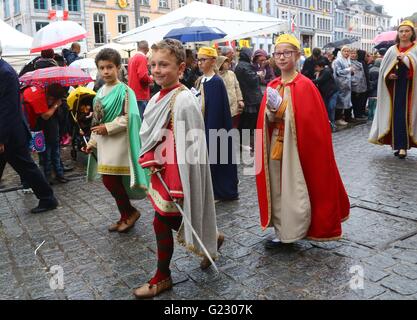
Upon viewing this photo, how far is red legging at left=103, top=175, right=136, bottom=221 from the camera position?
14.4 feet

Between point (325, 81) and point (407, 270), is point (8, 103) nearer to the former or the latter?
point (407, 270)

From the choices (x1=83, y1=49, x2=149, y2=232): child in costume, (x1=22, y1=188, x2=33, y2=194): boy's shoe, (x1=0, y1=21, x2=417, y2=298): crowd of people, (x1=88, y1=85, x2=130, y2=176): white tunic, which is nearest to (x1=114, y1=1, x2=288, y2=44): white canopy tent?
(x1=0, y1=21, x2=417, y2=298): crowd of people

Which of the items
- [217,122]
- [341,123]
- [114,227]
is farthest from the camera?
[341,123]

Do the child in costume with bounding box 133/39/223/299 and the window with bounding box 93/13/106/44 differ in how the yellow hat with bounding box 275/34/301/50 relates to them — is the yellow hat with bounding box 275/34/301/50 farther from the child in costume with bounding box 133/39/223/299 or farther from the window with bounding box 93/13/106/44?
the window with bounding box 93/13/106/44

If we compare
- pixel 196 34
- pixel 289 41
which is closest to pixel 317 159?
pixel 289 41

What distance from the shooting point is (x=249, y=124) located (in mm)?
9320

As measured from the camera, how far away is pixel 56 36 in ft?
29.0

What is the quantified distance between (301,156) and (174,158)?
1.21m

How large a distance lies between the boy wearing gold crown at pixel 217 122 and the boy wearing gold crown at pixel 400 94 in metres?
3.38

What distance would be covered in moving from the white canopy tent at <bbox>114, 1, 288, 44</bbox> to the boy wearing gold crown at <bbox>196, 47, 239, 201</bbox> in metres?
3.37

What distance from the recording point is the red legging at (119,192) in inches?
172

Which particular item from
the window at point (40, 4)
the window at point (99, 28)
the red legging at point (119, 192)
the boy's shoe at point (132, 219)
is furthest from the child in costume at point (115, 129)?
the window at point (99, 28)
